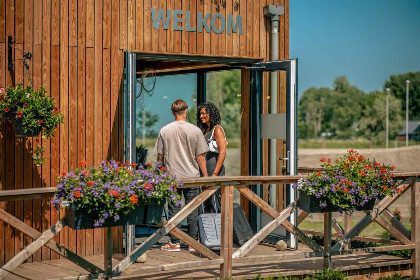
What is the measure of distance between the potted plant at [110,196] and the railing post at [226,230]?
0.86 m

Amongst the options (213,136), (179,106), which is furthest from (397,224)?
(179,106)

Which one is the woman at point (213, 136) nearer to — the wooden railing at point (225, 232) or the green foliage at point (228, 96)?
the wooden railing at point (225, 232)

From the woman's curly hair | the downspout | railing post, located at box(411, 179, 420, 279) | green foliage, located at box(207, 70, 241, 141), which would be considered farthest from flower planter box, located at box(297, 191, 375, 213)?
green foliage, located at box(207, 70, 241, 141)

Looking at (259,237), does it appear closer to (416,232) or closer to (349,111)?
(416,232)

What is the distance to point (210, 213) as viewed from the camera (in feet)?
25.2

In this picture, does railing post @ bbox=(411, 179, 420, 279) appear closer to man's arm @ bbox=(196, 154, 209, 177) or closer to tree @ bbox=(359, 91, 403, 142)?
man's arm @ bbox=(196, 154, 209, 177)

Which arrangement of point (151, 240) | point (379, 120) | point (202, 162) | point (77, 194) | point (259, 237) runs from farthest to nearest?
point (379, 120), point (202, 162), point (259, 237), point (151, 240), point (77, 194)

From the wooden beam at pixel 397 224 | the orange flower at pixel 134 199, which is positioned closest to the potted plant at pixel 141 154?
the wooden beam at pixel 397 224

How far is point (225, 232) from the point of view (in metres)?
6.51

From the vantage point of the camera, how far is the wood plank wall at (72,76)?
278 inches

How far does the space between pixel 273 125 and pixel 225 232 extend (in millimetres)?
2167

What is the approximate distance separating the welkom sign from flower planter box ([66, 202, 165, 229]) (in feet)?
9.10

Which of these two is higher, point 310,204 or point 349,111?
point 349,111

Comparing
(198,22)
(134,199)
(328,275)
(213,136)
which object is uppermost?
(198,22)
